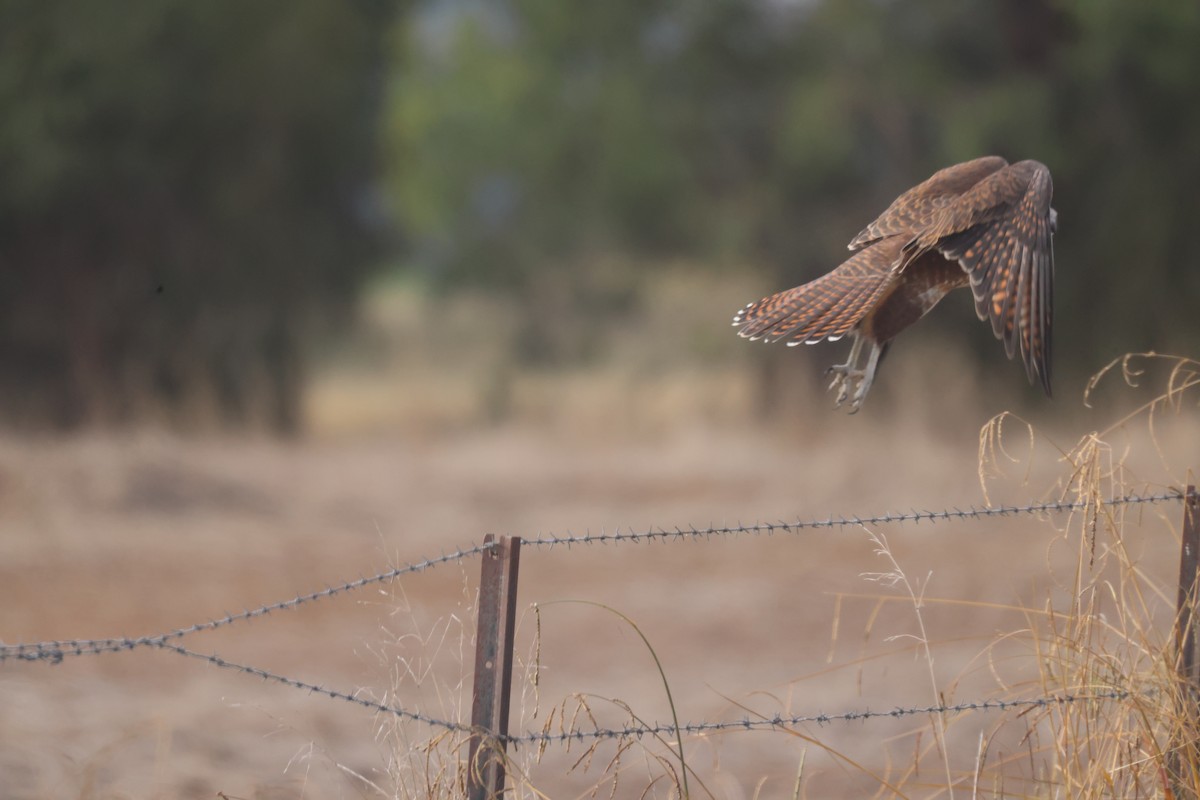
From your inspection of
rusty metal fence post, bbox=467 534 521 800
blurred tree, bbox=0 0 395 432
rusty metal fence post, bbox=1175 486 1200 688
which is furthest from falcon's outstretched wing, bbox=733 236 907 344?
blurred tree, bbox=0 0 395 432

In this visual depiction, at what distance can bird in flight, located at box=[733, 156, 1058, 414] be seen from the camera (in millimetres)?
4508

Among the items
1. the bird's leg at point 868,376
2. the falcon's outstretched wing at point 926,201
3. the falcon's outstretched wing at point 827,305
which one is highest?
the falcon's outstretched wing at point 926,201

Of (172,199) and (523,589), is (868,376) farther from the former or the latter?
(172,199)

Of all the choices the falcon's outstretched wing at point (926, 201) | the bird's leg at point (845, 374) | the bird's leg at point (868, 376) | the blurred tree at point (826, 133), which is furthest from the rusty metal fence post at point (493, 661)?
the blurred tree at point (826, 133)

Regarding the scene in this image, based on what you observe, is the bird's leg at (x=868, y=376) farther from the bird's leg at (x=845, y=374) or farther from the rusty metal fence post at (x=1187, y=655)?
the rusty metal fence post at (x=1187, y=655)

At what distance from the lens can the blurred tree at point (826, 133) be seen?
1627 centimetres

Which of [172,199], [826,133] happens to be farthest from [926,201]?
[826,133]

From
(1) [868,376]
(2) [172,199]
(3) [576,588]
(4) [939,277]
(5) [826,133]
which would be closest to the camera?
(1) [868,376]

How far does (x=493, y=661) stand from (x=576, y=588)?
864 centimetres

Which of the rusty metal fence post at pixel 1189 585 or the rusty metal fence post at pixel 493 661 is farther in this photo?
the rusty metal fence post at pixel 1189 585

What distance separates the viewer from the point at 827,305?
4676 mm

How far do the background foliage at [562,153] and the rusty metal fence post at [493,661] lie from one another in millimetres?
12277

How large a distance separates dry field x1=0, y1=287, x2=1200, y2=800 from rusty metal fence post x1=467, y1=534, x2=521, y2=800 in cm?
23

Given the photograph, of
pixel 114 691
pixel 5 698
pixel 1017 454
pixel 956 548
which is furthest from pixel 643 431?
pixel 5 698
